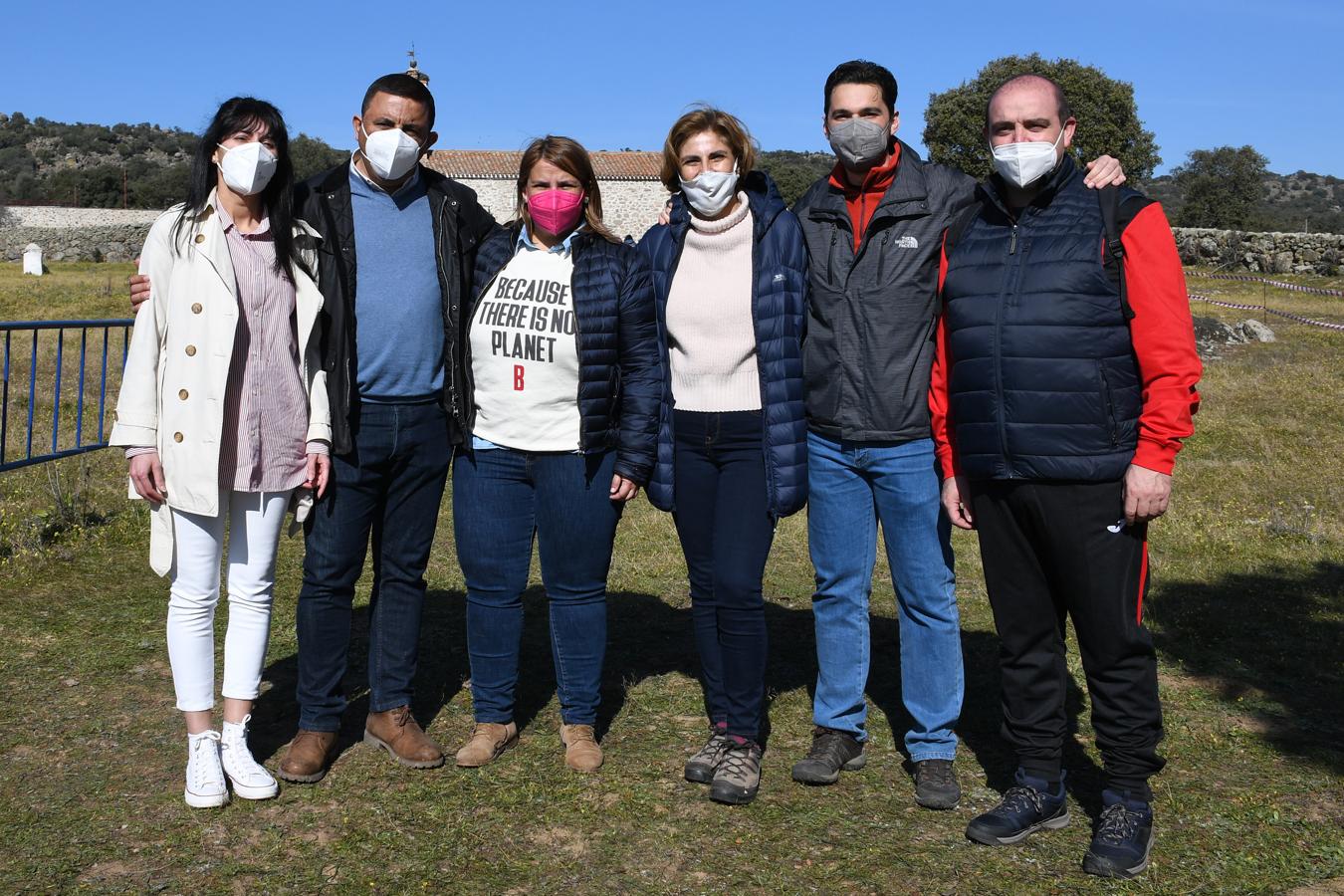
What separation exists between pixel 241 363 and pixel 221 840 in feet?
4.40

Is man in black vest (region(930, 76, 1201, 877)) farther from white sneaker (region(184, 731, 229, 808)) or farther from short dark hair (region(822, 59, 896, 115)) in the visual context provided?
white sneaker (region(184, 731, 229, 808))

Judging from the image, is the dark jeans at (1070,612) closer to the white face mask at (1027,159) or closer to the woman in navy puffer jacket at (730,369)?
the woman in navy puffer jacket at (730,369)

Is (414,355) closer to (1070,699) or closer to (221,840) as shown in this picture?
(221,840)

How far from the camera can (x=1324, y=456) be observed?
29.7 feet

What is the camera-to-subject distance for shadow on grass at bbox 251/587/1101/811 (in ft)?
12.7

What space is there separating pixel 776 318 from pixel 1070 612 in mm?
1179

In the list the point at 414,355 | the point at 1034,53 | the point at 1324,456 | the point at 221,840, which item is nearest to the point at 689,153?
the point at 414,355

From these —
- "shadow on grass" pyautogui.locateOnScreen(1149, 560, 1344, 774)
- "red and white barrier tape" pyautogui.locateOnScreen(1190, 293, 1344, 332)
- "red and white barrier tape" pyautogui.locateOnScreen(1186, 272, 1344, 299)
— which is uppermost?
"red and white barrier tape" pyautogui.locateOnScreen(1186, 272, 1344, 299)

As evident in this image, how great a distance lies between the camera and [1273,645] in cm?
511

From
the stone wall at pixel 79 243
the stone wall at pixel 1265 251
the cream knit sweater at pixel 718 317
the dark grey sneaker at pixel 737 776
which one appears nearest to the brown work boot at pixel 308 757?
the dark grey sneaker at pixel 737 776

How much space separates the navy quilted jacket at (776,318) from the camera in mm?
3314

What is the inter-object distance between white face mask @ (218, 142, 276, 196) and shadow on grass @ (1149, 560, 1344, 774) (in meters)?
3.82

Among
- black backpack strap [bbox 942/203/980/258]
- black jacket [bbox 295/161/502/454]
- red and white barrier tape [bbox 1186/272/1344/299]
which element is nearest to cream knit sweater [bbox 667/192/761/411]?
black backpack strap [bbox 942/203/980/258]

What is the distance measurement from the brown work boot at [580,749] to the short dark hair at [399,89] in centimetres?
208
